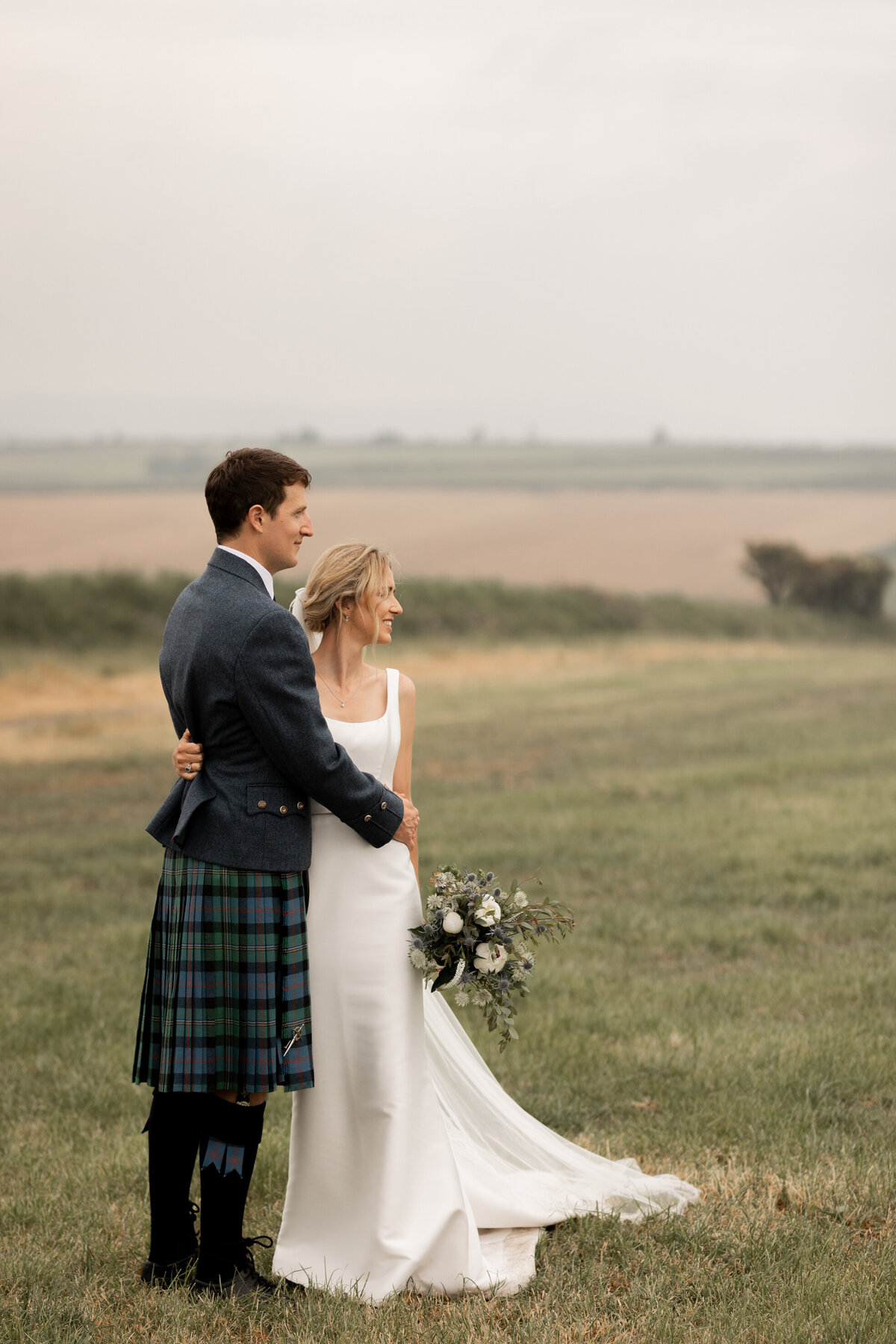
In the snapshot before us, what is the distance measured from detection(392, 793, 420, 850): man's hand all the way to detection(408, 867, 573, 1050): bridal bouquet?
0.49 ft

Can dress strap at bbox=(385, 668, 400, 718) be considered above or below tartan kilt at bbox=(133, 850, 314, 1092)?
above

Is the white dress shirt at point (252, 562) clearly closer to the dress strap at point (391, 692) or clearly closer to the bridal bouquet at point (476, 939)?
the dress strap at point (391, 692)

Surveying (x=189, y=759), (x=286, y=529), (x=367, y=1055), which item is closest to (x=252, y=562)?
(x=286, y=529)

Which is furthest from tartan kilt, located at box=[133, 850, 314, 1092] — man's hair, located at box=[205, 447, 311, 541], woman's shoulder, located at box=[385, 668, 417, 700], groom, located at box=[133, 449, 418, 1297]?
man's hair, located at box=[205, 447, 311, 541]

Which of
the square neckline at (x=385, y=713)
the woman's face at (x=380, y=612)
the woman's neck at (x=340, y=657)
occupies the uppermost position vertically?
the woman's face at (x=380, y=612)

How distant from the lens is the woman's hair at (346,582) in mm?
4020

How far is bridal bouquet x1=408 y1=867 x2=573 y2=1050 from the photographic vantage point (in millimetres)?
3971

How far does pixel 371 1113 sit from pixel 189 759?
122 centimetres

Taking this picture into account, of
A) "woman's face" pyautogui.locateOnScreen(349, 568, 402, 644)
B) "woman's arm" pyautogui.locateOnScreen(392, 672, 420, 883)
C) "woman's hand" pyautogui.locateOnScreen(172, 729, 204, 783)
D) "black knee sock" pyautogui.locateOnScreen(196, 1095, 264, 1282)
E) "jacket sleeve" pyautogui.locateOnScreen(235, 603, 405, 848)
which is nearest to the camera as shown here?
"jacket sleeve" pyautogui.locateOnScreen(235, 603, 405, 848)

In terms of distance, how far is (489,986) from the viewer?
13.3 ft

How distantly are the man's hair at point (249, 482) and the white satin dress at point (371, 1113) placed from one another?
28.2 inches

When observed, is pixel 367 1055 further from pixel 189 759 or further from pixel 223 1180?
pixel 189 759

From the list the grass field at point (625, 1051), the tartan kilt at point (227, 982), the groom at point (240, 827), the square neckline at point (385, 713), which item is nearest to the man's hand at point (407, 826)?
the groom at point (240, 827)

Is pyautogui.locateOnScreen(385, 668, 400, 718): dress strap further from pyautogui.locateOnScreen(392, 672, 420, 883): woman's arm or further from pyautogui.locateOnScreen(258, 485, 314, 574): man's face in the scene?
pyautogui.locateOnScreen(258, 485, 314, 574): man's face
